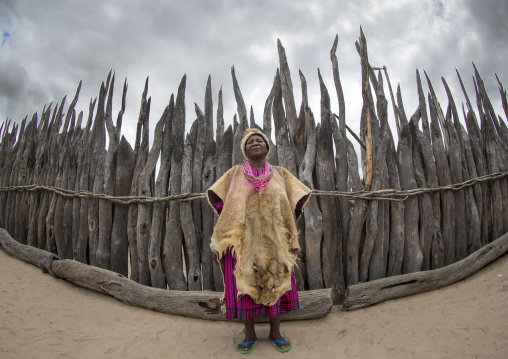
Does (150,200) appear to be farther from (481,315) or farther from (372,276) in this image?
(481,315)

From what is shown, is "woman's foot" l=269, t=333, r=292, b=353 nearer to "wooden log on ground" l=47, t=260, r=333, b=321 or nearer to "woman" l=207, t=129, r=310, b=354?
"woman" l=207, t=129, r=310, b=354

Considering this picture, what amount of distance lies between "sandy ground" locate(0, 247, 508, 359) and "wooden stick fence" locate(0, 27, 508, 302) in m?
0.40

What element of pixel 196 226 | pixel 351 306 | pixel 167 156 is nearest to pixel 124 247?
pixel 196 226

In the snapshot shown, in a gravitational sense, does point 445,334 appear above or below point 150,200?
below

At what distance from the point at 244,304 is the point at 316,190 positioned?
1.41 metres

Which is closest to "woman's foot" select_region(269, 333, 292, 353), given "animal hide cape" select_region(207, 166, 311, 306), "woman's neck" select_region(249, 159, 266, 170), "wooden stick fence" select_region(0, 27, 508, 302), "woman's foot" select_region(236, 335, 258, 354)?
"woman's foot" select_region(236, 335, 258, 354)

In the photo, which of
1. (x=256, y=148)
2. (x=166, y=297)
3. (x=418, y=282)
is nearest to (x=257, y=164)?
(x=256, y=148)

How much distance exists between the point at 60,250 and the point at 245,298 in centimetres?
294

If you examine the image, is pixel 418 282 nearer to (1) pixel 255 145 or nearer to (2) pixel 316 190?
(2) pixel 316 190

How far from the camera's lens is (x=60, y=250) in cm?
417

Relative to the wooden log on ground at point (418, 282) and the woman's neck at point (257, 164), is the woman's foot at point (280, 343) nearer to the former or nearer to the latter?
the wooden log on ground at point (418, 282)

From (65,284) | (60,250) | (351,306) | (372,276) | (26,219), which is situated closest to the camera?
(351,306)

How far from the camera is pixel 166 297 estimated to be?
3.26 metres

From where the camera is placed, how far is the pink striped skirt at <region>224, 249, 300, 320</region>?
2523 millimetres
